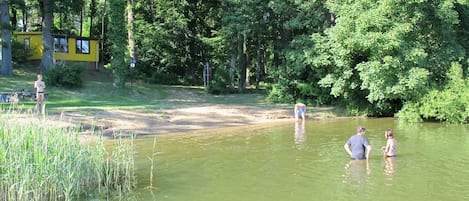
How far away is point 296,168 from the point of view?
43.4 ft

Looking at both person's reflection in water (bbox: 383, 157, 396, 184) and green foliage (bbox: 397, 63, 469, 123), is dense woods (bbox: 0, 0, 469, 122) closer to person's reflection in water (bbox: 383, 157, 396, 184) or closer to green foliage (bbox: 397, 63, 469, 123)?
green foliage (bbox: 397, 63, 469, 123)

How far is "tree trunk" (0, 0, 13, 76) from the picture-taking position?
3191 centimetres

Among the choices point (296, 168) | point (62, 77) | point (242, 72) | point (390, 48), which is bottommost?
point (296, 168)

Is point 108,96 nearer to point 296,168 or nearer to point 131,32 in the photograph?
point 131,32

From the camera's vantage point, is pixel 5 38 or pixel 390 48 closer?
pixel 390 48

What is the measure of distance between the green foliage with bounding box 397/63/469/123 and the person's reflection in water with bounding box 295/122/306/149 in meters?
6.39

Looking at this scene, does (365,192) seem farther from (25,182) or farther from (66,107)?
(66,107)

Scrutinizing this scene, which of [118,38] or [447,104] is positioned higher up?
[118,38]

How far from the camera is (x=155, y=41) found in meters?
42.2

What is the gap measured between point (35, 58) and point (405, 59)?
94.0ft

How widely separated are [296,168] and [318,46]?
17903mm

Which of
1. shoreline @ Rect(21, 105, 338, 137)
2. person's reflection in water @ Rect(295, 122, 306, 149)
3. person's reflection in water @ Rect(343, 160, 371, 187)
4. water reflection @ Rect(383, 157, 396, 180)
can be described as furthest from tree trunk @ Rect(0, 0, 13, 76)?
water reflection @ Rect(383, 157, 396, 180)

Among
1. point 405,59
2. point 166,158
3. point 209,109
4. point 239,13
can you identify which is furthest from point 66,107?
point 405,59

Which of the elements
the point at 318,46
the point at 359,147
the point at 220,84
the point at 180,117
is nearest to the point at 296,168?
the point at 359,147
